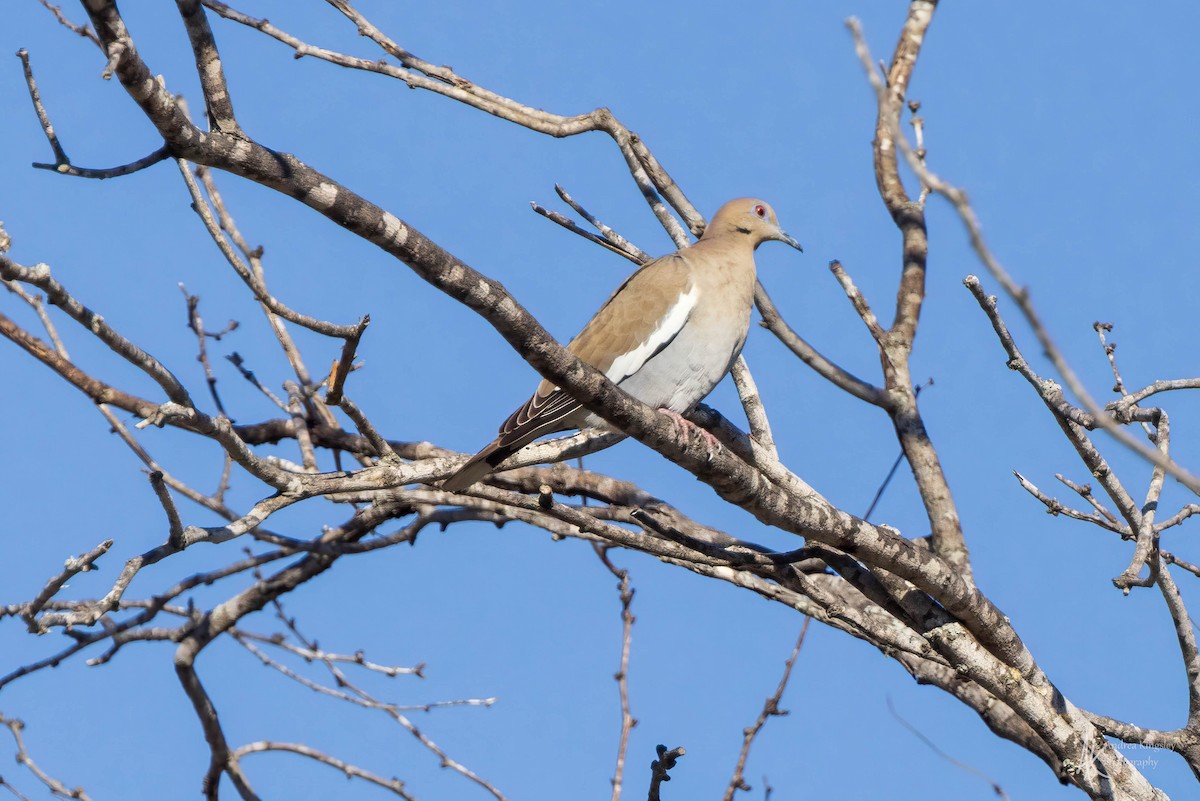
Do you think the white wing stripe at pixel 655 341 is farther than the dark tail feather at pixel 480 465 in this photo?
Yes

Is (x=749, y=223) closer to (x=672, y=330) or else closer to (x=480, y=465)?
(x=672, y=330)

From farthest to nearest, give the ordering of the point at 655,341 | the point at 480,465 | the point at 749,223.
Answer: the point at 749,223 → the point at 655,341 → the point at 480,465

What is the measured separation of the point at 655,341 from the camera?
488 centimetres

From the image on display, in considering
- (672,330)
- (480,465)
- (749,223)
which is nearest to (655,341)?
(672,330)

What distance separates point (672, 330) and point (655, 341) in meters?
0.08

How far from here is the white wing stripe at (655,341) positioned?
16.0 feet

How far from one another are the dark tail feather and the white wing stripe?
0.77m

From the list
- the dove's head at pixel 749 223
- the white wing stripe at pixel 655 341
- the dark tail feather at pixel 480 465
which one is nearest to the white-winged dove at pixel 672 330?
the white wing stripe at pixel 655 341

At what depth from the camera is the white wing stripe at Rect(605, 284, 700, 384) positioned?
487cm

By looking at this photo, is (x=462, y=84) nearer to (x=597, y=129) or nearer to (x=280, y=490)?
(x=597, y=129)

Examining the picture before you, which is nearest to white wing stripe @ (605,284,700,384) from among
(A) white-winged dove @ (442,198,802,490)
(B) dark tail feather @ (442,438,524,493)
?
(A) white-winged dove @ (442,198,802,490)

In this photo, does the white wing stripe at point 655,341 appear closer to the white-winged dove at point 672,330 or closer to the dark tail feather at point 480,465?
the white-winged dove at point 672,330

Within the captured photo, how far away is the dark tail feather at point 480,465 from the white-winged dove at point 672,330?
247 mm

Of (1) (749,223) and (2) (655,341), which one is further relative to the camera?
(1) (749,223)
